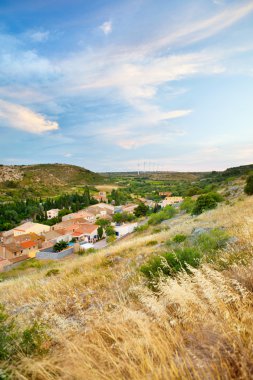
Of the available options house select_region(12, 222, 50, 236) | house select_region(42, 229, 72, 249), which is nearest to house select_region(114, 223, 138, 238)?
house select_region(42, 229, 72, 249)

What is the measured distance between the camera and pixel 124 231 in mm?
53531

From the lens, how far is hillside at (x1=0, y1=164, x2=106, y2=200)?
13075 cm

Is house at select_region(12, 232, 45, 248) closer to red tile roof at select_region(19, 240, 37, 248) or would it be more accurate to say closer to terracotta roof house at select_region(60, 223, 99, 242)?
red tile roof at select_region(19, 240, 37, 248)

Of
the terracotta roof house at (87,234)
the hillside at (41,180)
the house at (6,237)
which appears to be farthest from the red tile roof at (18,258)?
the hillside at (41,180)

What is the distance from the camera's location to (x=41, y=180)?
15538cm

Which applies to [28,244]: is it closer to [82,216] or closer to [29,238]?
[29,238]

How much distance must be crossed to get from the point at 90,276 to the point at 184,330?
5.11 m

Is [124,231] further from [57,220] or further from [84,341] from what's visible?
[84,341]

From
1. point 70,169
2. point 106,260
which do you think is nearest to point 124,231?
point 106,260

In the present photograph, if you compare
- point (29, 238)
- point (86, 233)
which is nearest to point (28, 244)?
point (29, 238)

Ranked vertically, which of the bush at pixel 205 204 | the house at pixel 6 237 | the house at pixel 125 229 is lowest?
the house at pixel 6 237

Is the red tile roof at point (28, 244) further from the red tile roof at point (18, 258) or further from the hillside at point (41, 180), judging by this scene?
the hillside at point (41, 180)

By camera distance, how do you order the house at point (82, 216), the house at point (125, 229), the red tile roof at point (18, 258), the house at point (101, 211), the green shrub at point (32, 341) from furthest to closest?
the house at point (101, 211), the house at point (82, 216), the house at point (125, 229), the red tile roof at point (18, 258), the green shrub at point (32, 341)

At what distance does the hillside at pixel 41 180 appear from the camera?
5148 inches
